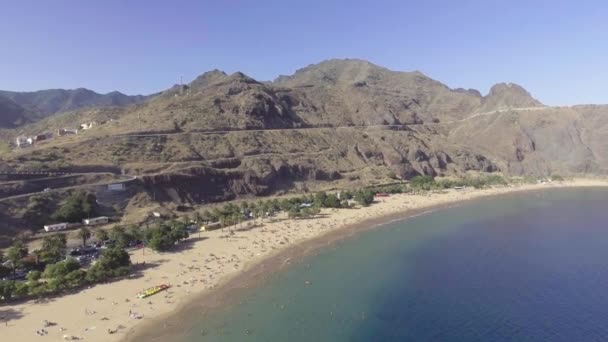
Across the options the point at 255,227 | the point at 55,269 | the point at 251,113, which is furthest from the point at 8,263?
the point at 251,113

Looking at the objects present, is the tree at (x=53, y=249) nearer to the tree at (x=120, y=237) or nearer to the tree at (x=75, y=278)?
the tree at (x=120, y=237)

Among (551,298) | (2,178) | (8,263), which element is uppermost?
(2,178)

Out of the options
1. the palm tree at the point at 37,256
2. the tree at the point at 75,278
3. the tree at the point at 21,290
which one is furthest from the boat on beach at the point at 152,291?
the palm tree at the point at 37,256

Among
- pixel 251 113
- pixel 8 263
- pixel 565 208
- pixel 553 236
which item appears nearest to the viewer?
pixel 8 263

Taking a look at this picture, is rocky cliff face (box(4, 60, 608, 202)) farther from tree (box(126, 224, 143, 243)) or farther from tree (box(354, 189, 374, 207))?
tree (box(126, 224, 143, 243))

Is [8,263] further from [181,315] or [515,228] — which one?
[515,228]
